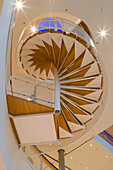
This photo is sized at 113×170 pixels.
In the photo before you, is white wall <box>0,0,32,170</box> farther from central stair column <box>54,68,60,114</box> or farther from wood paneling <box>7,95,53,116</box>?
central stair column <box>54,68,60,114</box>

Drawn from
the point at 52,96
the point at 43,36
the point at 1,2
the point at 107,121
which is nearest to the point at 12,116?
the point at 52,96

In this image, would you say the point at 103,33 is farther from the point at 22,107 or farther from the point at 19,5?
the point at 22,107

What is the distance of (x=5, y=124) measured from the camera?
3129 millimetres

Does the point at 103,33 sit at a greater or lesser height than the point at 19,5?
lesser

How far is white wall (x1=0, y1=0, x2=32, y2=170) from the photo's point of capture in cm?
286


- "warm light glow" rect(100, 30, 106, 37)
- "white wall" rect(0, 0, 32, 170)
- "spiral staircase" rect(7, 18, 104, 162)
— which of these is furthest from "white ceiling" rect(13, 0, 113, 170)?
"white wall" rect(0, 0, 32, 170)

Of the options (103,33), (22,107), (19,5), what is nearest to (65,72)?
(103,33)

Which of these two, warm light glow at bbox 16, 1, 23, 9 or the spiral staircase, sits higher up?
warm light glow at bbox 16, 1, 23, 9

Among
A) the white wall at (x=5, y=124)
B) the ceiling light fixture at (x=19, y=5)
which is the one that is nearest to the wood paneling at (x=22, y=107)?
the white wall at (x=5, y=124)

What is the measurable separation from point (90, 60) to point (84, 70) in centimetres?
36

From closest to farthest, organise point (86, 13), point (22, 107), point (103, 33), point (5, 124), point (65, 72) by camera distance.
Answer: point (5, 124), point (22, 107), point (86, 13), point (103, 33), point (65, 72)

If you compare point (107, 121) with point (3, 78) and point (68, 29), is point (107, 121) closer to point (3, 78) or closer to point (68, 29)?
point (68, 29)

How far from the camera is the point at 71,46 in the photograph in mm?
4762

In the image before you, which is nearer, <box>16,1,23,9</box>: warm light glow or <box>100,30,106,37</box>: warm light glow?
<box>16,1,23,9</box>: warm light glow
